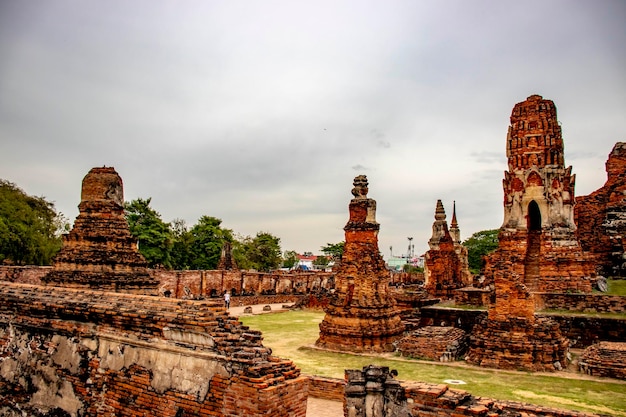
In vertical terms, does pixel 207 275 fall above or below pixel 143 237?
below

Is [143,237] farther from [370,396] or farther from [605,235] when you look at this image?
[370,396]

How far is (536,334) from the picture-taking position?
12.8 meters

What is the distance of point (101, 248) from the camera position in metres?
14.7

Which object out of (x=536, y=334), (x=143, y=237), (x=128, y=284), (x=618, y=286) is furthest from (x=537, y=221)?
(x=143, y=237)

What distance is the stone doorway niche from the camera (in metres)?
18.8

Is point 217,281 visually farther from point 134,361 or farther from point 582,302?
point 134,361

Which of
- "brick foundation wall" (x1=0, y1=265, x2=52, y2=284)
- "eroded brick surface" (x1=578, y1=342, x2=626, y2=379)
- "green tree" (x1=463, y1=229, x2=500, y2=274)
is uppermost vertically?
"green tree" (x1=463, y1=229, x2=500, y2=274)

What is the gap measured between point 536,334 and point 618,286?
7.91m

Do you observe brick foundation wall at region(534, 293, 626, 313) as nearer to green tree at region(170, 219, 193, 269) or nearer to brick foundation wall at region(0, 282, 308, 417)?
brick foundation wall at region(0, 282, 308, 417)

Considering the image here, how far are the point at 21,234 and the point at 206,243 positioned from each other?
16.0 m

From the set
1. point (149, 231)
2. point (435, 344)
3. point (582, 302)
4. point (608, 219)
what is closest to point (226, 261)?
point (149, 231)

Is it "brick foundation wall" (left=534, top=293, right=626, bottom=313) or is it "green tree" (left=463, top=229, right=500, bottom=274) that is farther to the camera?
"green tree" (left=463, top=229, right=500, bottom=274)

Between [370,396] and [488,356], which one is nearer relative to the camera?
[370,396]

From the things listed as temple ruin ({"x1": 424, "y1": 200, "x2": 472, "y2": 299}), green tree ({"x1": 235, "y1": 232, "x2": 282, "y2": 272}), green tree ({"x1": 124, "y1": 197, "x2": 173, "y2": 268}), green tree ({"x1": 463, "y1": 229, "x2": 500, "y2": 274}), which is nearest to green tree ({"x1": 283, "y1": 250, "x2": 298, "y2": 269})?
green tree ({"x1": 235, "y1": 232, "x2": 282, "y2": 272})
